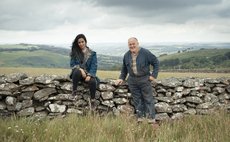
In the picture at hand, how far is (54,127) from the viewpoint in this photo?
2.99 meters

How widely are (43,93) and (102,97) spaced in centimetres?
166

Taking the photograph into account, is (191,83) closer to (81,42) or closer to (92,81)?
(92,81)

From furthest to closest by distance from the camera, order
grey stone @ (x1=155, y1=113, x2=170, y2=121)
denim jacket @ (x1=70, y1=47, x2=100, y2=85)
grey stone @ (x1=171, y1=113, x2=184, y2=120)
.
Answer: grey stone @ (x1=171, y1=113, x2=184, y2=120)
grey stone @ (x1=155, y1=113, x2=170, y2=121)
denim jacket @ (x1=70, y1=47, x2=100, y2=85)

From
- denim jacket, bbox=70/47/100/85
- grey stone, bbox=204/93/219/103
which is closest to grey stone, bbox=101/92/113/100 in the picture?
denim jacket, bbox=70/47/100/85

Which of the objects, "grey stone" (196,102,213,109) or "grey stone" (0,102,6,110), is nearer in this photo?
"grey stone" (0,102,6,110)

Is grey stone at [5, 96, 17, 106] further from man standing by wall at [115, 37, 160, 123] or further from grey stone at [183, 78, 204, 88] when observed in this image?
grey stone at [183, 78, 204, 88]

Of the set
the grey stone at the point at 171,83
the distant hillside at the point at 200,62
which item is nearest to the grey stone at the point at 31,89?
the grey stone at the point at 171,83

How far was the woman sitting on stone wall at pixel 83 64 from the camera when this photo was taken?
391 cm

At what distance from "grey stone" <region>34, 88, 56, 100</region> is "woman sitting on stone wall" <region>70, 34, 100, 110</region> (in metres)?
0.64

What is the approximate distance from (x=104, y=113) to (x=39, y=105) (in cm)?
189

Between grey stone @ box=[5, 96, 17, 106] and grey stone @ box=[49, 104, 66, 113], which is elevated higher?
grey stone @ box=[5, 96, 17, 106]

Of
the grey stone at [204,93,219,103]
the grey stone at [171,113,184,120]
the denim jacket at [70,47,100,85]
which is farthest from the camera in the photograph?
the grey stone at [204,93,219,103]

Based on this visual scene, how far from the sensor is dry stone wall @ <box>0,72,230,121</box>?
3.93m

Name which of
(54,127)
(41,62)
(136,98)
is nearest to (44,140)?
(54,127)
